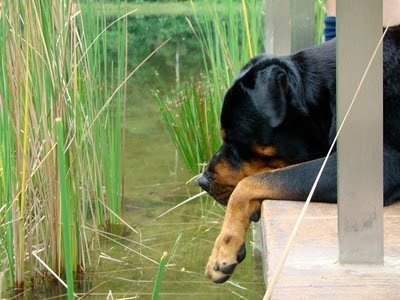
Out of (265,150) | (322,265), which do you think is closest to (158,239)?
(265,150)

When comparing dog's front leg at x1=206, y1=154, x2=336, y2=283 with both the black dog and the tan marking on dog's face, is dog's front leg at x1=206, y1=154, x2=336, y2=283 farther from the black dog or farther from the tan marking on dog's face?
the tan marking on dog's face

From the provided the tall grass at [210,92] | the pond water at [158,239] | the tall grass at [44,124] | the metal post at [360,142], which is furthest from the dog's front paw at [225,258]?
the tall grass at [210,92]

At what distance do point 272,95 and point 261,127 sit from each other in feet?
0.36

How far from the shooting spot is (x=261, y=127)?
2.60 meters

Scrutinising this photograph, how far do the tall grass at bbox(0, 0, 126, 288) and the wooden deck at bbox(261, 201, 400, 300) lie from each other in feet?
3.64

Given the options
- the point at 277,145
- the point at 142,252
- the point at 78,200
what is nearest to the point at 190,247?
the point at 142,252

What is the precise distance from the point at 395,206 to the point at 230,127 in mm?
656

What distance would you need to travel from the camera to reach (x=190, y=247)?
4.00m

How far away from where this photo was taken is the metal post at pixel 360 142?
156 centimetres

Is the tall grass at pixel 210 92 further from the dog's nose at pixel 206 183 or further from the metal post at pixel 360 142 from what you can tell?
the metal post at pixel 360 142

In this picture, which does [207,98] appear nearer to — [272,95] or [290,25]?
[290,25]

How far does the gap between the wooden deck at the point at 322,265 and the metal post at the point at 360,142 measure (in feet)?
0.17

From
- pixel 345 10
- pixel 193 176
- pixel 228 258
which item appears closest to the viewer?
pixel 345 10

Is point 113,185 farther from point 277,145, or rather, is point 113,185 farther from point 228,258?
point 228,258
